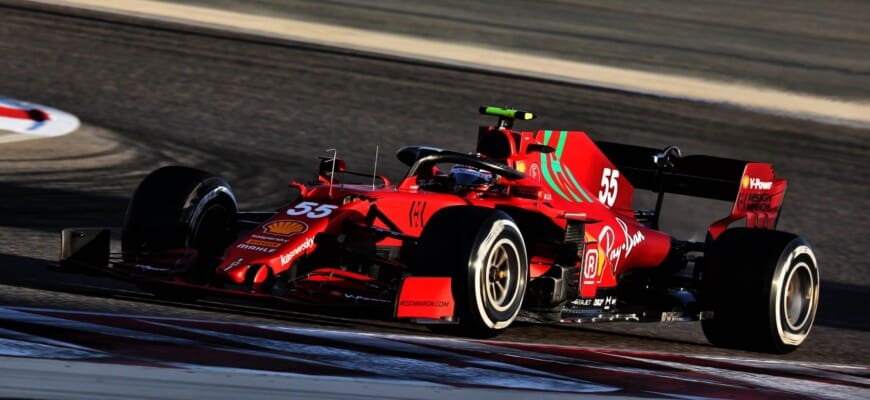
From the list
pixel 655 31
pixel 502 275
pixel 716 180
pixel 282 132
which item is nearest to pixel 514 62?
pixel 655 31

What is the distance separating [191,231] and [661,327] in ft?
11.0

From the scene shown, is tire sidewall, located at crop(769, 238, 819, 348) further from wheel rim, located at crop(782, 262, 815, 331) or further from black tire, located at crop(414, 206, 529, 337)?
black tire, located at crop(414, 206, 529, 337)

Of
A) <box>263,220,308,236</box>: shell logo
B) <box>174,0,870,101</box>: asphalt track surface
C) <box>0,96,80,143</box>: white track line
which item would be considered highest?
<box>174,0,870,101</box>: asphalt track surface

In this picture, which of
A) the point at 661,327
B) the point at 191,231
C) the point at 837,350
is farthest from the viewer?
the point at 661,327

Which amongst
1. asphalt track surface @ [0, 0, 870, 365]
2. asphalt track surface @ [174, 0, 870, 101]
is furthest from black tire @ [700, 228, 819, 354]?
asphalt track surface @ [174, 0, 870, 101]

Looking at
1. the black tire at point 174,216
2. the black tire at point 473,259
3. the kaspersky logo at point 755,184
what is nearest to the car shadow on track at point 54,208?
the black tire at point 174,216

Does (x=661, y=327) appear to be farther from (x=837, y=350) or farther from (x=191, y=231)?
(x=191, y=231)

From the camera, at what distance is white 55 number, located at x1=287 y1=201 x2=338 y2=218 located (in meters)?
7.82

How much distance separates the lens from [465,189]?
8.38 metres

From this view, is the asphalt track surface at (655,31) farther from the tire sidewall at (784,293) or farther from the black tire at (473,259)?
the black tire at (473,259)

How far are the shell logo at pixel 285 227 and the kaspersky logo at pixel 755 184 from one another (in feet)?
10.4

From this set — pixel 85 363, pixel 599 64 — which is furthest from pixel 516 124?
pixel 85 363

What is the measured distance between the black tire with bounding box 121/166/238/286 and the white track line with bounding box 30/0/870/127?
13.0 meters

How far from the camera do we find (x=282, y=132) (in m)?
16.3
